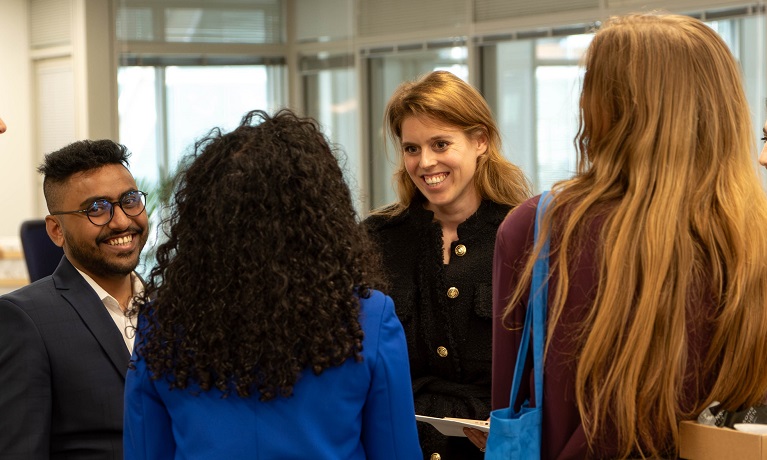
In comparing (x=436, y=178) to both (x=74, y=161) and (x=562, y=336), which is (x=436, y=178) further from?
(x=562, y=336)

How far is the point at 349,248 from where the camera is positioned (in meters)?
1.68

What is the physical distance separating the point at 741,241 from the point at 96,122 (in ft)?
24.5

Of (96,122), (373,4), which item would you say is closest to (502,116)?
(373,4)

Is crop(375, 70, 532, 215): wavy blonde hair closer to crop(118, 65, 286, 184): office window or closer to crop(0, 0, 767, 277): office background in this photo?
crop(0, 0, 767, 277): office background

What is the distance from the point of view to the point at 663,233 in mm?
1506

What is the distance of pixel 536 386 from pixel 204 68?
7538 mm

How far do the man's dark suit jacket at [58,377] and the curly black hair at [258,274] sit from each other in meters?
0.66

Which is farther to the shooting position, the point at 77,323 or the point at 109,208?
the point at 109,208

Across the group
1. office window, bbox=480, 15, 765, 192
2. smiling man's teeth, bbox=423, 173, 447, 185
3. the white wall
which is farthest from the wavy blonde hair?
the white wall

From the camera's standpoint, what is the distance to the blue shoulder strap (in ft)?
5.16

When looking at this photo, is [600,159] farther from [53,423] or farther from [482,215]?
[53,423]

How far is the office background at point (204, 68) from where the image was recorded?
8.02m

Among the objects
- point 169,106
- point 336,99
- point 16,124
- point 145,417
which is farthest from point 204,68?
point 145,417

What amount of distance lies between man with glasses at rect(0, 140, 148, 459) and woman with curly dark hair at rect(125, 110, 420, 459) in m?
0.66
